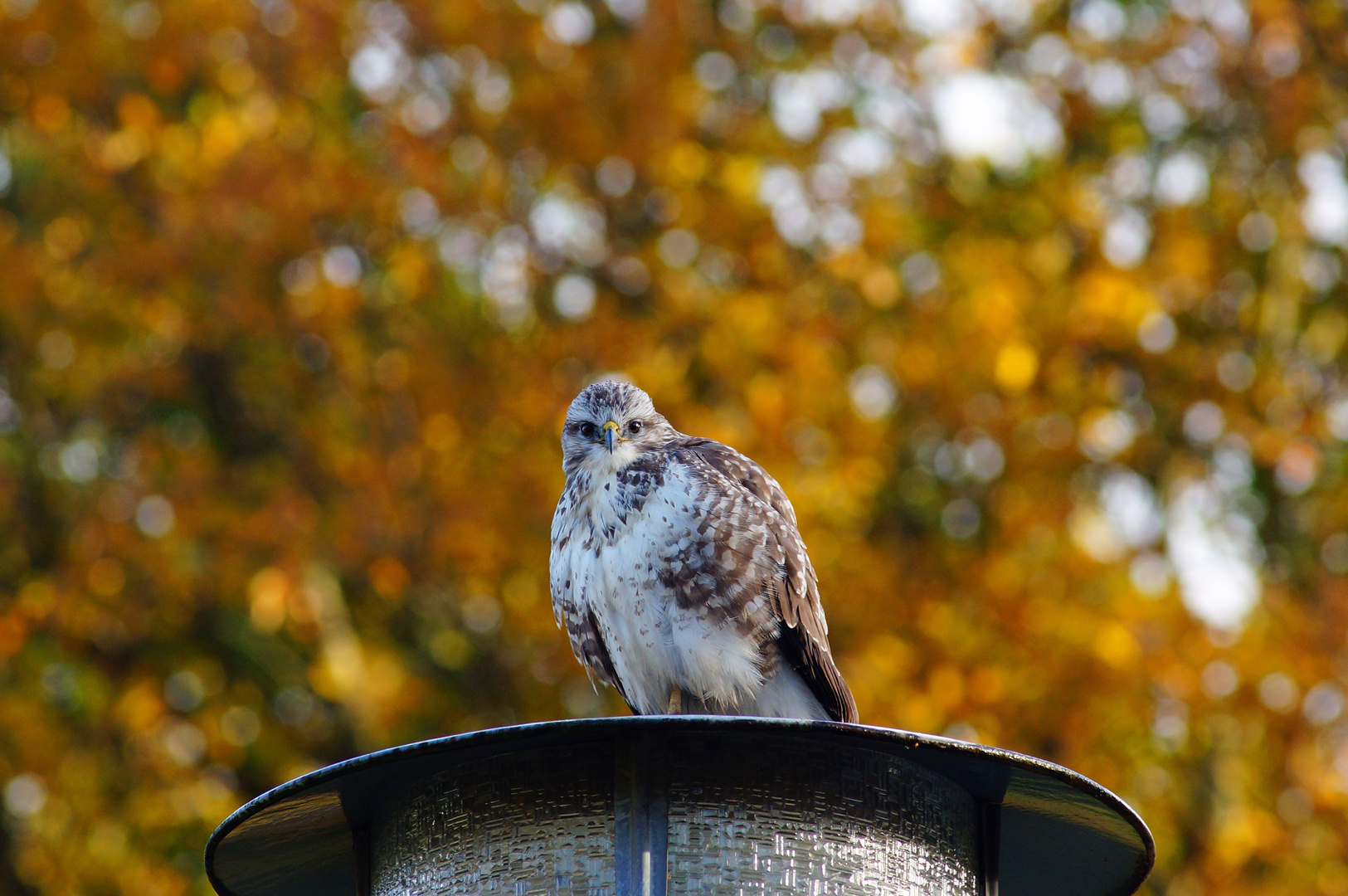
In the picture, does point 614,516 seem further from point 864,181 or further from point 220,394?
point 220,394

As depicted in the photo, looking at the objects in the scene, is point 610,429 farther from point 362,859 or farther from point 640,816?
point 640,816

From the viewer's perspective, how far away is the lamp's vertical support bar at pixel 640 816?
2391mm

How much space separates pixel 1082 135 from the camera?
8953mm

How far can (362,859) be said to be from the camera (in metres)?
2.83

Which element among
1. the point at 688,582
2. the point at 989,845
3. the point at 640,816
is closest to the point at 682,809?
the point at 640,816

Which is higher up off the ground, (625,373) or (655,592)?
(625,373)

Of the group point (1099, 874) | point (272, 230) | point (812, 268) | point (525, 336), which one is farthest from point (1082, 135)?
point (1099, 874)

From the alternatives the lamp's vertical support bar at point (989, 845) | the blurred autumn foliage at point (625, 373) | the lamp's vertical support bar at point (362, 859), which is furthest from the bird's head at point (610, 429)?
the blurred autumn foliage at point (625, 373)

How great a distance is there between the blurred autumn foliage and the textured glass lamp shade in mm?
4253

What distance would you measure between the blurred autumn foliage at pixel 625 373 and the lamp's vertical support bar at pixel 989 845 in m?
4.09

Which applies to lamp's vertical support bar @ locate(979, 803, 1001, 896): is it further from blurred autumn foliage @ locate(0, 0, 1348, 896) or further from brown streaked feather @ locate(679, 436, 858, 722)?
blurred autumn foliage @ locate(0, 0, 1348, 896)

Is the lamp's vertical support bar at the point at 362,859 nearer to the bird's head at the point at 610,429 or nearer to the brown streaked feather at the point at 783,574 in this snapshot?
the brown streaked feather at the point at 783,574

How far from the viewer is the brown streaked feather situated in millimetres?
3939

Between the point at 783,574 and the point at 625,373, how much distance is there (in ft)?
11.4
